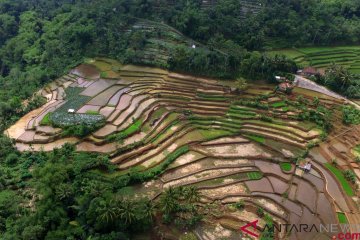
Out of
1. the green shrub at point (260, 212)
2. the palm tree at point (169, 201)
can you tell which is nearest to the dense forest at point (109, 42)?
the palm tree at point (169, 201)

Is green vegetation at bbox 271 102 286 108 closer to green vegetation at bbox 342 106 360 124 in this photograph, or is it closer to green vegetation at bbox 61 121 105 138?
green vegetation at bbox 342 106 360 124

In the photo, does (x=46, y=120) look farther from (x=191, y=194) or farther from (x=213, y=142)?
(x=191, y=194)

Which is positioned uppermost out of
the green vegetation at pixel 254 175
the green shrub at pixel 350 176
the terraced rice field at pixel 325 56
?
the terraced rice field at pixel 325 56

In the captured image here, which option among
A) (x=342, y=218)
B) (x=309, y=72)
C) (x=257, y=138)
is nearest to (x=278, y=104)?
(x=257, y=138)

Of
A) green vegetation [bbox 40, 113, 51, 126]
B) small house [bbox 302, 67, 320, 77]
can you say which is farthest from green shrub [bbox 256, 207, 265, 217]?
small house [bbox 302, 67, 320, 77]

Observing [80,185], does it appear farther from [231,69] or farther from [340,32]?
[340,32]

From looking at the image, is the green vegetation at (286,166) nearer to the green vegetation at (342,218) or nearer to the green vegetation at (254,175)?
the green vegetation at (254,175)
